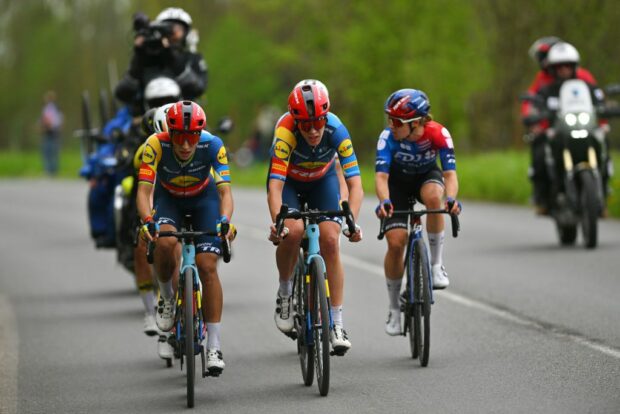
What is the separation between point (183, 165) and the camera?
31.4 feet

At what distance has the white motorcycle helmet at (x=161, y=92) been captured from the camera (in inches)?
497

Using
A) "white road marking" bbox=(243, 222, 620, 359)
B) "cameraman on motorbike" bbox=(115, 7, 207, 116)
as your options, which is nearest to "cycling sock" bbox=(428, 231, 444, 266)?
"white road marking" bbox=(243, 222, 620, 359)

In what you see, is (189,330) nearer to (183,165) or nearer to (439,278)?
(183,165)

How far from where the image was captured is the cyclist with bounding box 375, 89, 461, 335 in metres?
10.2

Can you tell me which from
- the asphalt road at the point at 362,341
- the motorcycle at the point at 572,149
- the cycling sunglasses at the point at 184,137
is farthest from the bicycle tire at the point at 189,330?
the motorcycle at the point at 572,149

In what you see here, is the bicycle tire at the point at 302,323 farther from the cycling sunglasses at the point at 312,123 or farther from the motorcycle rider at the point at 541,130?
the motorcycle rider at the point at 541,130

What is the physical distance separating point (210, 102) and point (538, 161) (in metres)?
35.6

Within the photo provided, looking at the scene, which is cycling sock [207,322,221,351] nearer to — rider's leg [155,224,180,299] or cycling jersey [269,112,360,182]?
rider's leg [155,224,180,299]

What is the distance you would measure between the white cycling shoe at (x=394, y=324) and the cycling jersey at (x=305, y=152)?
1244 millimetres

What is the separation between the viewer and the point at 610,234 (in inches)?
745

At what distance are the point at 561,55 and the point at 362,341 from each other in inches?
278

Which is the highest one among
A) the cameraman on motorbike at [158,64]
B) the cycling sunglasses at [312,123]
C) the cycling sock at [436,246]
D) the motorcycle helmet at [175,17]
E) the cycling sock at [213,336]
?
the motorcycle helmet at [175,17]

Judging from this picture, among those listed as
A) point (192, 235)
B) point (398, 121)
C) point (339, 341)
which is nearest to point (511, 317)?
point (398, 121)

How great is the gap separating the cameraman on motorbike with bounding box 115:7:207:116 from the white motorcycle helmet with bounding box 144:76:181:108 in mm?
1093
